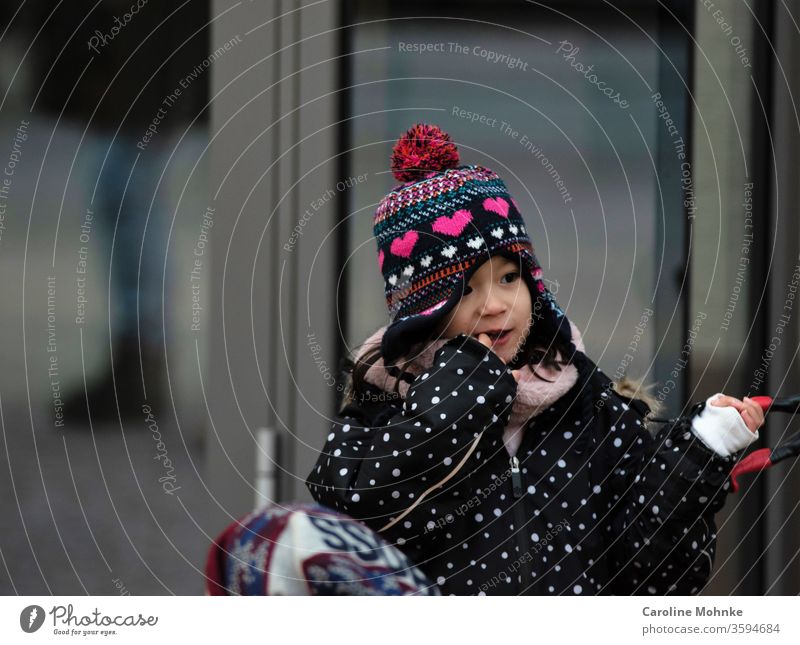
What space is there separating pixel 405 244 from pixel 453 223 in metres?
0.04

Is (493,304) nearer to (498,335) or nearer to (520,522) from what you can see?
(498,335)

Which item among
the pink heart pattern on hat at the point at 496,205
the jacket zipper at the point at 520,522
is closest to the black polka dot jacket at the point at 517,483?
the jacket zipper at the point at 520,522

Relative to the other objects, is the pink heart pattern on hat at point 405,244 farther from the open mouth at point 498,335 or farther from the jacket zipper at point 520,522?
the jacket zipper at point 520,522

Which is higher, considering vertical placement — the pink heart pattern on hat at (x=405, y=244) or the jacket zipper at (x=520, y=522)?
the pink heart pattern on hat at (x=405, y=244)

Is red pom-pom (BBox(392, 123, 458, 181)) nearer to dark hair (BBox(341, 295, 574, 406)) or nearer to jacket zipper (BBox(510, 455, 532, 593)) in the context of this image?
dark hair (BBox(341, 295, 574, 406))

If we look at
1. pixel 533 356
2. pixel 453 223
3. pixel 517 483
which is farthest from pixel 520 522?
pixel 453 223

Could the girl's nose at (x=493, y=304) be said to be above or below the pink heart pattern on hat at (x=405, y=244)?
below

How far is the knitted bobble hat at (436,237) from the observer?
0.84 m

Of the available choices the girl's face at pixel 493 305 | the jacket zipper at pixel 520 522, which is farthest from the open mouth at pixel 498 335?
the jacket zipper at pixel 520 522

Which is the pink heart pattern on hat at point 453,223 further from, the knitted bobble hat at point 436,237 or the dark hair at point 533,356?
the dark hair at point 533,356

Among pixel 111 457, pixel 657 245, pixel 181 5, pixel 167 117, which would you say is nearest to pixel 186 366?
pixel 111 457

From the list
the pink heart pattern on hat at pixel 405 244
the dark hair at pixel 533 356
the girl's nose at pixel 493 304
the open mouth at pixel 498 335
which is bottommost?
the dark hair at pixel 533 356

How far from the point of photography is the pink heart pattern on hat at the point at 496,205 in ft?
2.78
